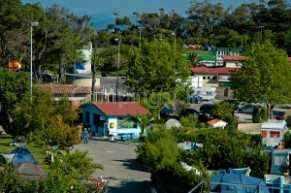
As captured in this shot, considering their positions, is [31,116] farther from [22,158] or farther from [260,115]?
[260,115]

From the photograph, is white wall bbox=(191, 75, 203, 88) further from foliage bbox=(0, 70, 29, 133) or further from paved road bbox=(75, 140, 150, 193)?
paved road bbox=(75, 140, 150, 193)

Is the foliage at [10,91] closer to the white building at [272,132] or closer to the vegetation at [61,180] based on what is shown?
the white building at [272,132]

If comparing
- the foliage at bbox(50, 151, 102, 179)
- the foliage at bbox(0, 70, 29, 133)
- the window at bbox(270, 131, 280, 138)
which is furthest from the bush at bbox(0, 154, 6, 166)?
the window at bbox(270, 131, 280, 138)

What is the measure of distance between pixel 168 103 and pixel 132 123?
683 cm

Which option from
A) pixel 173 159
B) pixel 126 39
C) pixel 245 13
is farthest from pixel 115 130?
pixel 245 13

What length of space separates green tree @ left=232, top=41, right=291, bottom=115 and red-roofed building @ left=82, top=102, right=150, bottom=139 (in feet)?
25.4

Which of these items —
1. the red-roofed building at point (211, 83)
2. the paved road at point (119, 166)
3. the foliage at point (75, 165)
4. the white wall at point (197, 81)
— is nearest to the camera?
the foliage at point (75, 165)

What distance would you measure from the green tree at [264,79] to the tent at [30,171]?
72.0 feet

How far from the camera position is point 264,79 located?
42031mm

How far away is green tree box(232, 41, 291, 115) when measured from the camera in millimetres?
41750

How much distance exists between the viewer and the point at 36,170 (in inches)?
878

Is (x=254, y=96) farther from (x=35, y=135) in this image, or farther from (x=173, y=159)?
(x=173, y=159)

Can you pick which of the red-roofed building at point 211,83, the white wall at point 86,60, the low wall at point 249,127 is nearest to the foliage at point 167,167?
the low wall at point 249,127

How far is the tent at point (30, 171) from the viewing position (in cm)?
2155
